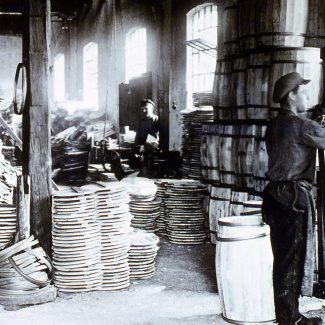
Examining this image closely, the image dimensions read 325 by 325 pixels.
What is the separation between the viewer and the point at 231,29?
23.2 feet

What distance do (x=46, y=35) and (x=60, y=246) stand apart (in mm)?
2195

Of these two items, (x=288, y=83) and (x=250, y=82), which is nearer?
(x=288, y=83)

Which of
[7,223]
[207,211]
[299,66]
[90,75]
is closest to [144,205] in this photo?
[207,211]

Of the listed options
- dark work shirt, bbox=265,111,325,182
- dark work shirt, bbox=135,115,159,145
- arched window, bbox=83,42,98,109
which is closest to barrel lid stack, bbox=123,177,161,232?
dark work shirt, bbox=265,111,325,182

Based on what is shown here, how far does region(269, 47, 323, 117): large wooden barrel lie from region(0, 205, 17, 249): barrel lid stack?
10.2 feet

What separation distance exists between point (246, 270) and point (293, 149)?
104 cm

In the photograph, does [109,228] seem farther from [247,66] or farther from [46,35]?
[247,66]

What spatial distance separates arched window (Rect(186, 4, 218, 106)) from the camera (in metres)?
11.7

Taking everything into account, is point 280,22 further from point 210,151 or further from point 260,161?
point 210,151

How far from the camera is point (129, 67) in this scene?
1734 cm

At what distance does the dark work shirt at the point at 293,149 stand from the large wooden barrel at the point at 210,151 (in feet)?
7.95

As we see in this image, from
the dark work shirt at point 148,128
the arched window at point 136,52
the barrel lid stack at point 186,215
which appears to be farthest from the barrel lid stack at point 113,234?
the arched window at point 136,52

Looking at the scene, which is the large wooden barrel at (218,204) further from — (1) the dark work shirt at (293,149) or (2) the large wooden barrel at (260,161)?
(1) the dark work shirt at (293,149)

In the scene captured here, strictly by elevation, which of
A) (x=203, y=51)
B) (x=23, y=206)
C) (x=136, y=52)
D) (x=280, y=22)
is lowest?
(x=23, y=206)
